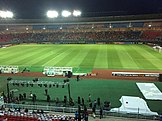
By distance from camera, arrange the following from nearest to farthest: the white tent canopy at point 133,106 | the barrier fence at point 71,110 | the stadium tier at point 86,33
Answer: the barrier fence at point 71,110, the white tent canopy at point 133,106, the stadium tier at point 86,33

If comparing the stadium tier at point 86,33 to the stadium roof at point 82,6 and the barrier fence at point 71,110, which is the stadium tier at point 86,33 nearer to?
the stadium roof at point 82,6

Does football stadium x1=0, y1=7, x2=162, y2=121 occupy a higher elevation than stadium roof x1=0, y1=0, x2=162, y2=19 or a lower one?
lower

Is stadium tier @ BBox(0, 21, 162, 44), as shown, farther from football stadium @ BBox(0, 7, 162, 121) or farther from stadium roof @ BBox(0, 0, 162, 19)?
football stadium @ BBox(0, 7, 162, 121)

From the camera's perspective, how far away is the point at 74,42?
8100 centimetres

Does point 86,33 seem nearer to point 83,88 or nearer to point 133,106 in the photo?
point 83,88

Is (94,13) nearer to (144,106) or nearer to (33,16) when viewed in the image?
(33,16)

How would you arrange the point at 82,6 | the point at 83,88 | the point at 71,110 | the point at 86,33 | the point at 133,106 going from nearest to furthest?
the point at 71,110 < the point at 133,106 < the point at 83,88 < the point at 82,6 < the point at 86,33

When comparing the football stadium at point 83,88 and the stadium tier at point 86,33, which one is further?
A: the stadium tier at point 86,33

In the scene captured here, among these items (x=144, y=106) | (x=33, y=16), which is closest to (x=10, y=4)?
(x=33, y=16)

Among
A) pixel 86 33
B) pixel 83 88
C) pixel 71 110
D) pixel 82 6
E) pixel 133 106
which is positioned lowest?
pixel 133 106

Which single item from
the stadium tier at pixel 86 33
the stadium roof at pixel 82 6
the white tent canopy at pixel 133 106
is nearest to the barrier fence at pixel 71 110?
the white tent canopy at pixel 133 106

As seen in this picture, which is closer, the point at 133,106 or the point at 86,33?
the point at 133,106

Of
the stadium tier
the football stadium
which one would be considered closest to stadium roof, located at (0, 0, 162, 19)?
the football stadium

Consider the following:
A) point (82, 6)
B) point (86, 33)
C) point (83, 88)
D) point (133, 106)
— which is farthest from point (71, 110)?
point (86, 33)
